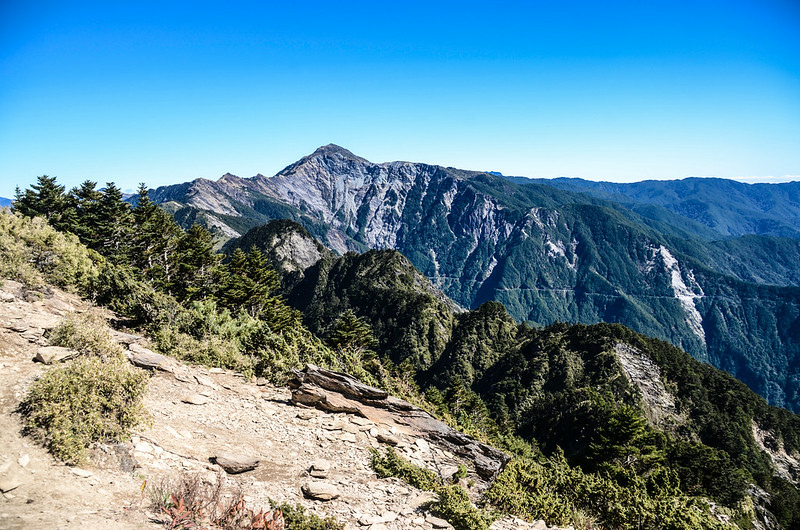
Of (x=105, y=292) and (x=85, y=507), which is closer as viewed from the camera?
(x=85, y=507)

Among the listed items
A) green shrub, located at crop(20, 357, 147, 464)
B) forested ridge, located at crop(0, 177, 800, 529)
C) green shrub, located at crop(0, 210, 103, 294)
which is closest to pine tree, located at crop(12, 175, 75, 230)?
forested ridge, located at crop(0, 177, 800, 529)

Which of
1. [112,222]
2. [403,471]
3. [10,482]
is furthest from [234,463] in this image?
[112,222]

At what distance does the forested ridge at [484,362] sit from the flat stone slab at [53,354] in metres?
4.64

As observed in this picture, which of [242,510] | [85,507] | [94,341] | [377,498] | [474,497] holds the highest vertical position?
[94,341]

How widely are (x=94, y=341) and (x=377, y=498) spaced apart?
1005 centimetres

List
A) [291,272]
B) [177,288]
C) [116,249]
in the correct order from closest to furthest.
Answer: [177,288] → [116,249] → [291,272]

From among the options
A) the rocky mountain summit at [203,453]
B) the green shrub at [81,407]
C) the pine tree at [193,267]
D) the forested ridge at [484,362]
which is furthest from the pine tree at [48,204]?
the green shrub at [81,407]

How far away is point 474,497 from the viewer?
13.1 metres

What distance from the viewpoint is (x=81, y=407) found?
30.5ft

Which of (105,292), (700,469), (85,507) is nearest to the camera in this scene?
(85,507)

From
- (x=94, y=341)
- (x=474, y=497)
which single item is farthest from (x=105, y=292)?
(x=474, y=497)

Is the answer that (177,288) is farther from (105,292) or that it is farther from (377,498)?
(377,498)

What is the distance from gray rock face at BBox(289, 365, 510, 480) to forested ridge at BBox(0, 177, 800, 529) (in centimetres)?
98

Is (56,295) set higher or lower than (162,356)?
higher
